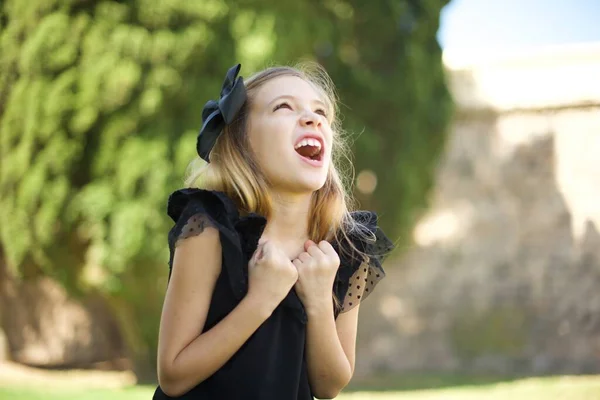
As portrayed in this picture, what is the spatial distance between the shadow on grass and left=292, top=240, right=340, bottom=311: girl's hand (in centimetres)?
645

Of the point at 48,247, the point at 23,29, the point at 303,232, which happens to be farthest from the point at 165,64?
the point at 303,232

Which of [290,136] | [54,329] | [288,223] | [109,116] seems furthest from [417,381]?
[290,136]

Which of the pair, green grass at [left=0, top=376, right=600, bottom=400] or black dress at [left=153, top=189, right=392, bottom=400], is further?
green grass at [left=0, top=376, right=600, bottom=400]

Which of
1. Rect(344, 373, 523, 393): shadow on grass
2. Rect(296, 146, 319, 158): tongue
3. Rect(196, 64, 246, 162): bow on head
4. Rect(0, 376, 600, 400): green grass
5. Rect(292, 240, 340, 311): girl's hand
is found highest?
Rect(196, 64, 246, 162): bow on head

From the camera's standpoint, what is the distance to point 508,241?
9.08 meters

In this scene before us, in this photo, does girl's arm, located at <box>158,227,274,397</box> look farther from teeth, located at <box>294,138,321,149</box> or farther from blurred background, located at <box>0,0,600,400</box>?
blurred background, located at <box>0,0,600,400</box>

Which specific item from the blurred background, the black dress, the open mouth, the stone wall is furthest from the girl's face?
the stone wall

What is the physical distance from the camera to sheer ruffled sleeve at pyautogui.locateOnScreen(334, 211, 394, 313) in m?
1.68

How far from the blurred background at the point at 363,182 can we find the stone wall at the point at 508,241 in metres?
0.02

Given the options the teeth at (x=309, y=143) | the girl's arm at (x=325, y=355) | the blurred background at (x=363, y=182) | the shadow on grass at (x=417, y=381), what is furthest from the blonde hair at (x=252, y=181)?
Answer: the shadow on grass at (x=417, y=381)

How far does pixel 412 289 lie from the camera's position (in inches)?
363

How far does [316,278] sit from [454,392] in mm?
6208

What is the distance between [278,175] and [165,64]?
5582 millimetres

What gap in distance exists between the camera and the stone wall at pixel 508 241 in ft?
29.0
